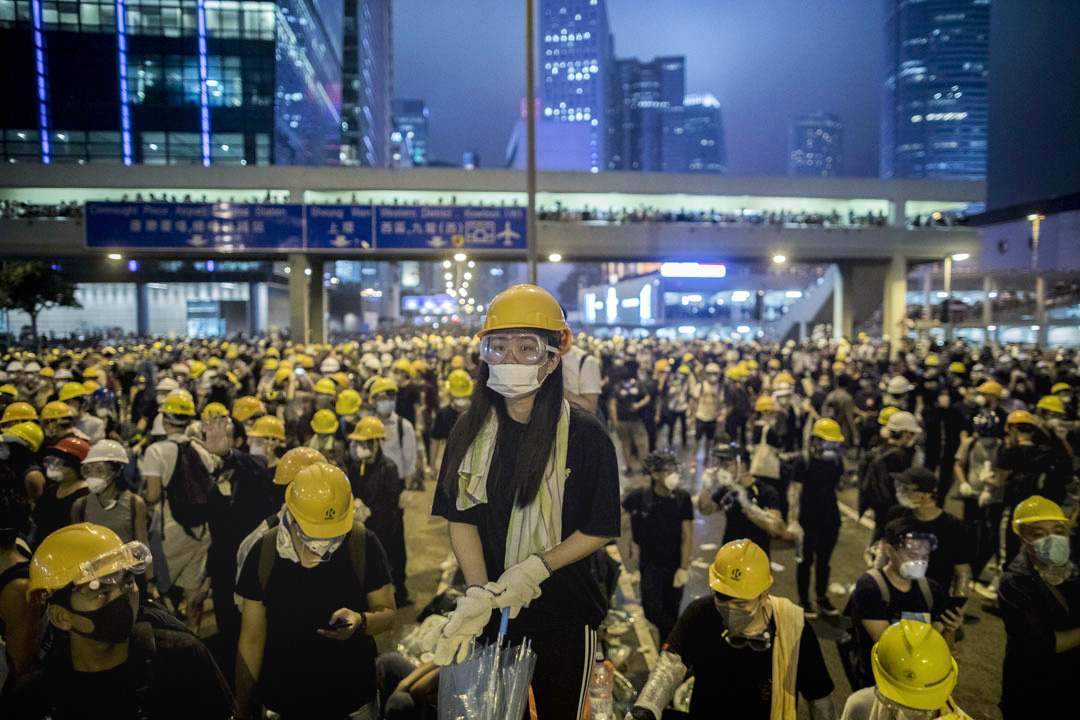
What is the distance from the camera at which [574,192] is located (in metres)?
31.7

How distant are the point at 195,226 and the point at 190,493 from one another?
22.2m

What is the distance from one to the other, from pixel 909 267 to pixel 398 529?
37.0 meters

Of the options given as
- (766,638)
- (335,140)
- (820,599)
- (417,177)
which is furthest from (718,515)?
(335,140)

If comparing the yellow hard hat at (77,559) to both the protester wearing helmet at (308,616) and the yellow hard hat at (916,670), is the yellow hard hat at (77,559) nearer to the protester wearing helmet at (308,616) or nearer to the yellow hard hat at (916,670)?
the protester wearing helmet at (308,616)

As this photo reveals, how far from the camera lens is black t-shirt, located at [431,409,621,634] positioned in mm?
2217

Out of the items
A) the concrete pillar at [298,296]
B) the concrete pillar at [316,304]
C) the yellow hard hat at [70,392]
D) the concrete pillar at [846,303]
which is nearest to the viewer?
the yellow hard hat at [70,392]

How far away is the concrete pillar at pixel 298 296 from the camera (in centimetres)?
2730

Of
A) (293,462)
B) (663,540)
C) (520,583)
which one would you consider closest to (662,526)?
(663,540)

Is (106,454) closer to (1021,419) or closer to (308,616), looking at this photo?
(308,616)

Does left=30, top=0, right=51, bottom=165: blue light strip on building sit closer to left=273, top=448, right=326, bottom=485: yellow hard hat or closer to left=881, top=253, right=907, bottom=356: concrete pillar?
left=881, top=253, right=907, bottom=356: concrete pillar

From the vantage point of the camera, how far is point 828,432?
18.8 ft

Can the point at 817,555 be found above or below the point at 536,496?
below

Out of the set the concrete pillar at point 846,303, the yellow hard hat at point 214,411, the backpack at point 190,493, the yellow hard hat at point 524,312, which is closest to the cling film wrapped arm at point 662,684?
the yellow hard hat at point 524,312

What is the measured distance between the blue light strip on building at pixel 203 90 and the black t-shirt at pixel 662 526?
178ft
